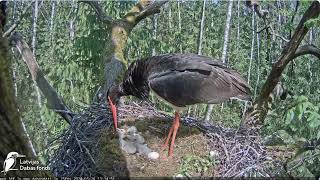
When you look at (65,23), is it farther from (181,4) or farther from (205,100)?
(205,100)

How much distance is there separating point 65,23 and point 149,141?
1374 cm

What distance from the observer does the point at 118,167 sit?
11.4 feet

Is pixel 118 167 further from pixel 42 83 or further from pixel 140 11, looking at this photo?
pixel 140 11

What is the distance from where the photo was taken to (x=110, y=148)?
370 centimetres

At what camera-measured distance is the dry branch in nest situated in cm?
336

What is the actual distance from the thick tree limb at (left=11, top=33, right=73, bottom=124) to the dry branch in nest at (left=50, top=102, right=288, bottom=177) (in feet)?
0.88

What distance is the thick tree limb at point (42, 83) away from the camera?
429 centimetres

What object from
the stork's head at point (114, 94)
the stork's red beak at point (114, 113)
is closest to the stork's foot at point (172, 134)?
the stork's red beak at point (114, 113)

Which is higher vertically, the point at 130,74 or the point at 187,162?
the point at 130,74

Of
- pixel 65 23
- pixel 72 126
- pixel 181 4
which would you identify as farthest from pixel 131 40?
pixel 181 4

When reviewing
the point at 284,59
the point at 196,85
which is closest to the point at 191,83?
the point at 196,85

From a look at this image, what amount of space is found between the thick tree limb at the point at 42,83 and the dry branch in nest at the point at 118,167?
269 mm

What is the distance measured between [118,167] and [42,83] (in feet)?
5.00

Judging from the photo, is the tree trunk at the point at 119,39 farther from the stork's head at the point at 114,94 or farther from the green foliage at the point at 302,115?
the green foliage at the point at 302,115
